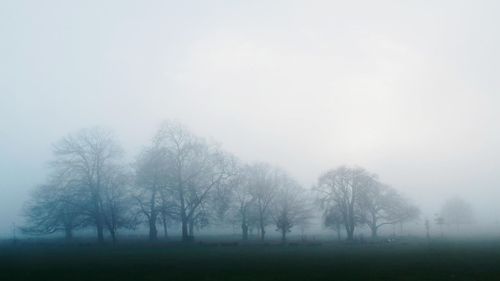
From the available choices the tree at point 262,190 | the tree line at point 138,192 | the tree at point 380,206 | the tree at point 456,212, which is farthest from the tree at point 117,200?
the tree at point 456,212

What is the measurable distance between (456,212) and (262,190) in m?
121

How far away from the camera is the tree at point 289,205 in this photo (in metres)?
78.9

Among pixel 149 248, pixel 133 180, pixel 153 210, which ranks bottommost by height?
pixel 149 248

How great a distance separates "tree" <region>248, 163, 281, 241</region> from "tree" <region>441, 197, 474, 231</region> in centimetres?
11317

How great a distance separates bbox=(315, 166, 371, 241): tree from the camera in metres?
82.7

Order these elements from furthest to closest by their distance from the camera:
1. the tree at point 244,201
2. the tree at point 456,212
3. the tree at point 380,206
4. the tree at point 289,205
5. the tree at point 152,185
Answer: the tree at point 456,212, the tree at point 380,206, the tree at point 289,205, the tree at point 244,201, the tree at point 152,185

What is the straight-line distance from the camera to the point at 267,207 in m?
80.1

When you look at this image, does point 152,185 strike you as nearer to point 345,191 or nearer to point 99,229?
point 99,229

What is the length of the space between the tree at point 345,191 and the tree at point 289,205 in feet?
13.6

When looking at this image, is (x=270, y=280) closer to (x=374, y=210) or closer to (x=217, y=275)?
(x=217, y=275)

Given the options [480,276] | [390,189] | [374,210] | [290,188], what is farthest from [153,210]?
[390,189]

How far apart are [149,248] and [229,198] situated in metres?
14.3

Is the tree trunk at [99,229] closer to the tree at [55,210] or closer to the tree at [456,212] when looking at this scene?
the tree at [55,210]

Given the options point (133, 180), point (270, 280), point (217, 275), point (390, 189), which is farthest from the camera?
point (390, 189)
